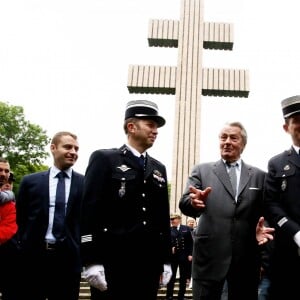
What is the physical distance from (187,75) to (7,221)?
9.95m

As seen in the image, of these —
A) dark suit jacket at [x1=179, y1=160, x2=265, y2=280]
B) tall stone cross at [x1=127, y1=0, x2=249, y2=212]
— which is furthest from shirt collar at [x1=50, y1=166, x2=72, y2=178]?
tall stone cross at [x1=127, y1=0, x2=249, y2=212]

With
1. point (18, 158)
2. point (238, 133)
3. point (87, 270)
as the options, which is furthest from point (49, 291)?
point (18, 158)

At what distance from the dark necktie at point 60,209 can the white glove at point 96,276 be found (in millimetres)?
989

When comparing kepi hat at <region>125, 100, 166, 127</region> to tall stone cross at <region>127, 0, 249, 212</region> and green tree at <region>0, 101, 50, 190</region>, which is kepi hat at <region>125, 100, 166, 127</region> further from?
green tree at <region>0, 101, 50, 190</region>

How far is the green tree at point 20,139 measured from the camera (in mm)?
26781

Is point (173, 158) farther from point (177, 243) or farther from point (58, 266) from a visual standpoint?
point (58, 266)

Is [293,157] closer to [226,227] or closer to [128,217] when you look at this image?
[226,227]

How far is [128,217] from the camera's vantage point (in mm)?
2721

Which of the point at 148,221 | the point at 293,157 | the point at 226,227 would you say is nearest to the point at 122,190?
the point at 148,221

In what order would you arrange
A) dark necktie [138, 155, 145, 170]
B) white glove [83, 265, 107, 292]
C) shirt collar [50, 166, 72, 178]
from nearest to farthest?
white glove [83, 265, 107, 292], dark necktie [138, 155, 145, 170], shirt collar [50, 166, 72, 178]

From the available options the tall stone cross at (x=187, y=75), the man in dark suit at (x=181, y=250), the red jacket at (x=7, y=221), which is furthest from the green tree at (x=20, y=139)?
the red jacket at (x=7, y=221)

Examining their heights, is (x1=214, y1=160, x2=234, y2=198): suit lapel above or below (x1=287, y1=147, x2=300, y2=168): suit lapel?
below

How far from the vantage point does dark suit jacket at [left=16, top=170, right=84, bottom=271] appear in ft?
11.3

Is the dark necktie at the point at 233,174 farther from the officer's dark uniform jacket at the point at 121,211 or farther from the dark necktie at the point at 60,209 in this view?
the dark necktie at the point at 60,209
